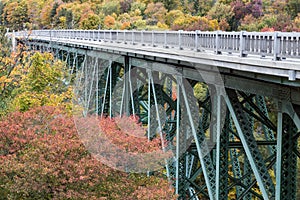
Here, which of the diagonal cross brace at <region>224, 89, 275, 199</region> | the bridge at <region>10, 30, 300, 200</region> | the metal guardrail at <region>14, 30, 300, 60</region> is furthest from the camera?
the diagonal cross brace at <region>224, 89, 275, 199</region>

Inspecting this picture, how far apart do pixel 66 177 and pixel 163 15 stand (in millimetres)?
77319

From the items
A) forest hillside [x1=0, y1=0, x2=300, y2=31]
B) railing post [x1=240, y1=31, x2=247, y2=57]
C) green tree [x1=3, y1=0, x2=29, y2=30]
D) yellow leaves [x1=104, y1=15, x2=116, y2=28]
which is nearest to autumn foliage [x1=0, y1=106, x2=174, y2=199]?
railing post [x1=240, y1=31, x2=247, y2=57]

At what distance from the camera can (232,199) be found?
35125 millimetres

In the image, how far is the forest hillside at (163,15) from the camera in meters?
63.2

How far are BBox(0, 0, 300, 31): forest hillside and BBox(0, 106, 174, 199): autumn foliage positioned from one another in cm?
3418

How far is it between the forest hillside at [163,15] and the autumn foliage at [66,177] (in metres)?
34.2

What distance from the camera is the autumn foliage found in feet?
50.2

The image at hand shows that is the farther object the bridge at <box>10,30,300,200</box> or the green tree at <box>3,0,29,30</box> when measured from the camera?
the green tree at <box>3,0,29,30</box>

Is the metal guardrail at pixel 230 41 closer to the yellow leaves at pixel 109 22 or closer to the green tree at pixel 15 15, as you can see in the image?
the yellow leaves at pixel 109 22

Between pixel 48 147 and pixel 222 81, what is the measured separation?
520 centimetres

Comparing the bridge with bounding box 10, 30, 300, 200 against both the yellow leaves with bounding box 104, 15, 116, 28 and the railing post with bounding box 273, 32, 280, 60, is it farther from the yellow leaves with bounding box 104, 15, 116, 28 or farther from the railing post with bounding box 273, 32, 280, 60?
the yellow leaves with bounding box 104, 15, 116, 28

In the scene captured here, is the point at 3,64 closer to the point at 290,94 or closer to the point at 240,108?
the point at 240,108

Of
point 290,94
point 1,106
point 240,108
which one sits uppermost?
point 290,94

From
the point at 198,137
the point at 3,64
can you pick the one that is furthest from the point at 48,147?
the point at 3,64
